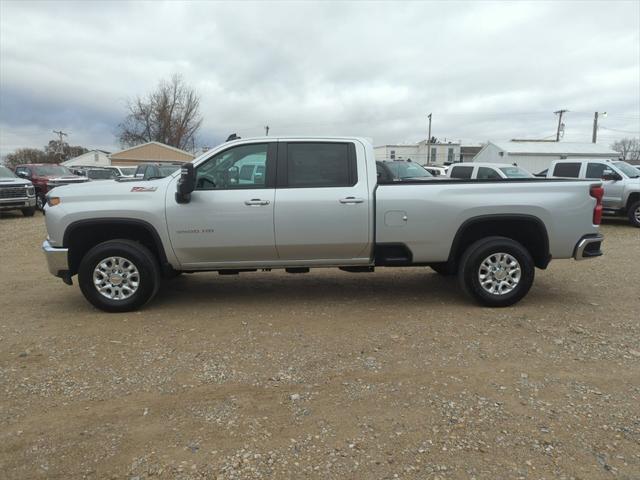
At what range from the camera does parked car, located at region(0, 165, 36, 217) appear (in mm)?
15086

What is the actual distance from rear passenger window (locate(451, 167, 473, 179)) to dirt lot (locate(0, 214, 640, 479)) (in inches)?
353

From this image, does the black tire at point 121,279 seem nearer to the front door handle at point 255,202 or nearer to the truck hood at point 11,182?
the front door handle at point 255,202

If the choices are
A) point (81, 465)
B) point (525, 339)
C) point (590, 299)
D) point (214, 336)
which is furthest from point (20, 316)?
point (590, 299)

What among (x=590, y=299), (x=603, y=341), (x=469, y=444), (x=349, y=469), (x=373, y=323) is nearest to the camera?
(x=349, y=469)

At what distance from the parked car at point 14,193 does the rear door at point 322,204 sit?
13.9 m

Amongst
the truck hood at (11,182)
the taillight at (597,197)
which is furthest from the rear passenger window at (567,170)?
the truck hood at (11,182)

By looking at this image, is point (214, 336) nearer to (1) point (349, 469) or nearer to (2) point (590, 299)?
(1) point (349, 469)

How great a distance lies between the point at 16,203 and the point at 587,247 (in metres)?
16.6

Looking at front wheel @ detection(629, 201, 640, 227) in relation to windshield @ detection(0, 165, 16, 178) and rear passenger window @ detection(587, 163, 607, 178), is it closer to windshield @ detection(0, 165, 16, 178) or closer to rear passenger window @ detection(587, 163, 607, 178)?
rear passenger window @ detection(587, 163, 607, 178)

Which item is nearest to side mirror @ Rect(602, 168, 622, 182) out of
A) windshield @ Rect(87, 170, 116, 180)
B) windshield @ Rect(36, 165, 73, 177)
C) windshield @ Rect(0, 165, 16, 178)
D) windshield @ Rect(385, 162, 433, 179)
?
windshield @ Rect(385, 162, 433, 179)

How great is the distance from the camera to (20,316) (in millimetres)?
5105

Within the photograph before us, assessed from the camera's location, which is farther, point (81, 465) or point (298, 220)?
point (298, 220)

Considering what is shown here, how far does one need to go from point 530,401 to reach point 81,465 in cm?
284

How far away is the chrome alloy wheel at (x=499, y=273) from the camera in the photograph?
5.09 meters
